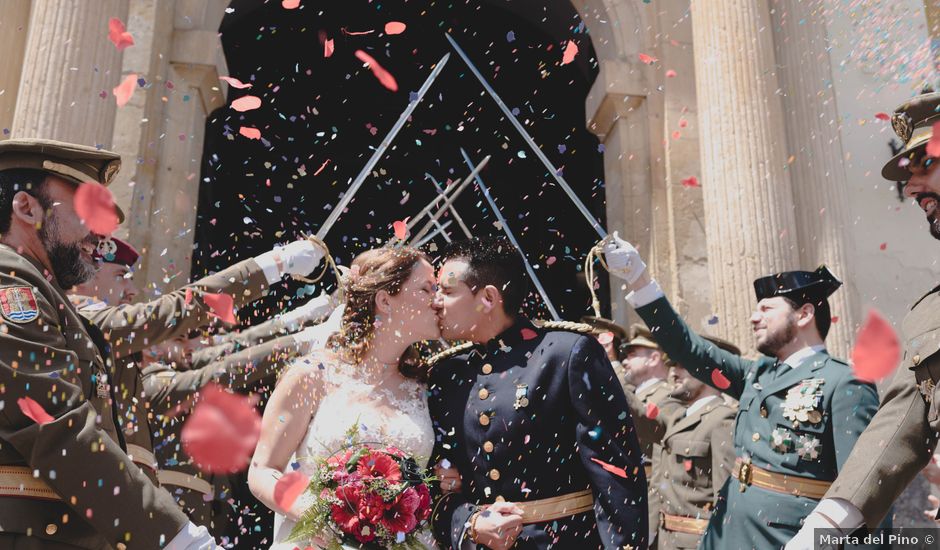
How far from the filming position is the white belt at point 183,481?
5.32 metres

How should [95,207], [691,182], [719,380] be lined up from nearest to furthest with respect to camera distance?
1. [95,207]
2. [719,380]
3. [691,182]

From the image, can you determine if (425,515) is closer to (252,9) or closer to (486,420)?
(486,420)

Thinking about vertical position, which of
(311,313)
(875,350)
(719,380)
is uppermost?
(311,313)

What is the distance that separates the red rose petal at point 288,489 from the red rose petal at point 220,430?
1.93 ft

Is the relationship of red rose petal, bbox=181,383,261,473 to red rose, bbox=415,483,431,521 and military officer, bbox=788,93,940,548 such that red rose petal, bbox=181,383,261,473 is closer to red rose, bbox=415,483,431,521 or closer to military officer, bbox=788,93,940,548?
red rose, bbox=415,483,431,521

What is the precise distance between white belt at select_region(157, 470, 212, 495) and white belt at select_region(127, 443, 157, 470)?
4.11ft

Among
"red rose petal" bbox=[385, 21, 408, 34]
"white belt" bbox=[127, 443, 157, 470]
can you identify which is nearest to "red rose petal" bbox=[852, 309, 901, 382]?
"white belt" bbox=[127, 443, 157, 470]

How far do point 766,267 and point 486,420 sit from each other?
4670 mm

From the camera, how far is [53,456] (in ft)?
7.18

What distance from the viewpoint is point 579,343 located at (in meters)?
3.11

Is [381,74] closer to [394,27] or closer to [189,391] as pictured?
[394,27]

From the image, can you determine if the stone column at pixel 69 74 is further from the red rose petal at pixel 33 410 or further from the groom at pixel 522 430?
the red rose petal at pixel 33 410

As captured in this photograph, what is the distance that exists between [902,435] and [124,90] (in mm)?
6371

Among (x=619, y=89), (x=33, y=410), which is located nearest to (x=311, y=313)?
(x=33, y=410)
